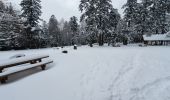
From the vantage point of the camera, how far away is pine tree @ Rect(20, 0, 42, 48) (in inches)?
1628

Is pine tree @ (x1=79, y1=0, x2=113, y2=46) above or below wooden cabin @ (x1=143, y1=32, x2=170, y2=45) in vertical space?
above

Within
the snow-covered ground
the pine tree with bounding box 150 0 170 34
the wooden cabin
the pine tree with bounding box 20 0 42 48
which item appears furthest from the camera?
the pine tree with bounding box 150 0 170 34

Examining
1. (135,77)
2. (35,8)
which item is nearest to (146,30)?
(35,8)

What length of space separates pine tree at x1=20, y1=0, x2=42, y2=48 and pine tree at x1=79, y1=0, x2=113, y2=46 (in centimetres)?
1059

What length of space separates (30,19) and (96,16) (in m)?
15.2

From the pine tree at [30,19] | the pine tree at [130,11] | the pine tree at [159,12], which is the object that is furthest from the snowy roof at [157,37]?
the pine tree at [30,19]

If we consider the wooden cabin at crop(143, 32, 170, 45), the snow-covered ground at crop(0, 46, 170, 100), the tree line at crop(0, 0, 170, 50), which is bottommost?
the snow-covered ground at crop(0, 46, 170, 100)

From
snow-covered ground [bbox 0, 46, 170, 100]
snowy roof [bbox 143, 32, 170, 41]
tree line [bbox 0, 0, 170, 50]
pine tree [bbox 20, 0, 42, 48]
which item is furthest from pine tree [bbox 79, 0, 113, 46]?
snow-covered ground [bbox 0, 46, 170, 100]

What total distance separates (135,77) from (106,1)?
36537mm

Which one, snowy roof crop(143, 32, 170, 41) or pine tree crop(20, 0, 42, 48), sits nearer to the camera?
pine tree crop(20, 0, 42, 48)

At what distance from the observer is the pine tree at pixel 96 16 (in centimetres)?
4009

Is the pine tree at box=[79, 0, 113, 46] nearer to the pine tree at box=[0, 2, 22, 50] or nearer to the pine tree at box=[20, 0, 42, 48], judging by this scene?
the pine tree at box=[20, 0, 42, 48]

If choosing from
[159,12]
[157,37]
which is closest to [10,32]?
[157,37]

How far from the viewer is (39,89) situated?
7020mm
